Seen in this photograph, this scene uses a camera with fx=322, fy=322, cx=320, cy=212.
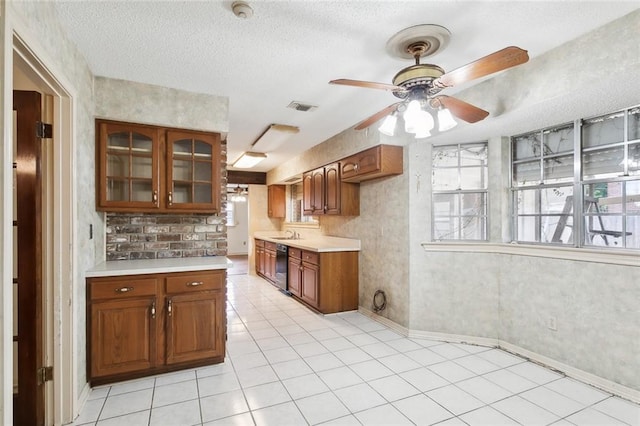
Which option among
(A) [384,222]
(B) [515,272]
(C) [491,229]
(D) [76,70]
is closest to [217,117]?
(D) [76,70]

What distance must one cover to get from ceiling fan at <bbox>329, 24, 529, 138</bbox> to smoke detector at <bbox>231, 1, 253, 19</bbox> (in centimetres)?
60

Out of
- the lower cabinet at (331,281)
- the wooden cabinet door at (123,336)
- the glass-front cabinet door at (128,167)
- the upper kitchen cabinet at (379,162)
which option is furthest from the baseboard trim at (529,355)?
the glass-front cabinet door at (128,167)

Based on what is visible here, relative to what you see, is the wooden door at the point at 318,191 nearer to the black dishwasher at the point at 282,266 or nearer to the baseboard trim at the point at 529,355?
the black dishwasher at the point at 282,266

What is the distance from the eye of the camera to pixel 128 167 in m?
2.86

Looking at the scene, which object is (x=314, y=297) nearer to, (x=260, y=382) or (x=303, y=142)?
(x=260, y=382)

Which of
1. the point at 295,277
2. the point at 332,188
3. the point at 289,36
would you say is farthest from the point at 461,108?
the point at 295,277

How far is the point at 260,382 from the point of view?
2.57 meters

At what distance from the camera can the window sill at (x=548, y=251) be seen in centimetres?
235

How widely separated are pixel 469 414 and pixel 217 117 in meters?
3.18

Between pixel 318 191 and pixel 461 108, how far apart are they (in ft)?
10.7

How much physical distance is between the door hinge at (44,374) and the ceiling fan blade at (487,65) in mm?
2992

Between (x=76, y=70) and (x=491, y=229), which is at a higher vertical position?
(x=76, y=70)

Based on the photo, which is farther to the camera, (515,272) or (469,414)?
(515,272)

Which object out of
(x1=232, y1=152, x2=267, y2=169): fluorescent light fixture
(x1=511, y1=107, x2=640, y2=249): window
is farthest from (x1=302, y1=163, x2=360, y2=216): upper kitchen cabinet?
(x1=511, y1=107, x2=640, y2=249): window
